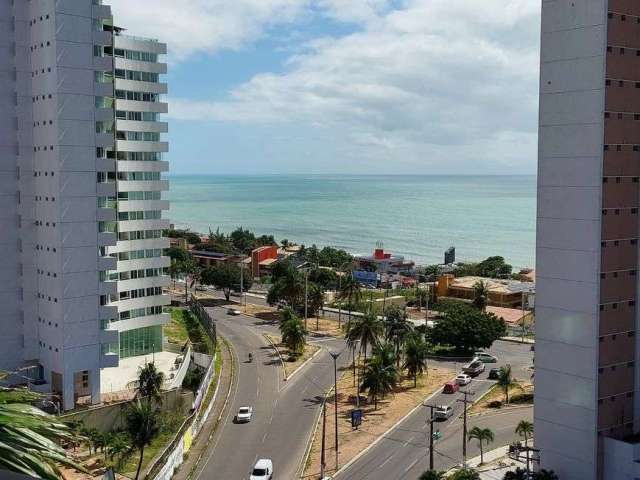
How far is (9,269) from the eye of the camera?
52.8 meters

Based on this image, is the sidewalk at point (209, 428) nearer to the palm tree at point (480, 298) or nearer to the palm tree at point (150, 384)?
the palm tree at point (150, 384)

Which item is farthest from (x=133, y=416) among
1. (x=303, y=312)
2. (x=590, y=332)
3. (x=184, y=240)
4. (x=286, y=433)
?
(x=184, y=240)

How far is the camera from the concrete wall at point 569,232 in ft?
121

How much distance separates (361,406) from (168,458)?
17.7 meters

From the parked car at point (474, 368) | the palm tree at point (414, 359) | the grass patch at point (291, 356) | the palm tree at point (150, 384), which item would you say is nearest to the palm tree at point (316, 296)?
the grass patch at point (291, 356)

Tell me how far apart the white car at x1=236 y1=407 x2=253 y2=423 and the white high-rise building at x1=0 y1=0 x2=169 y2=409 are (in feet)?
31.1

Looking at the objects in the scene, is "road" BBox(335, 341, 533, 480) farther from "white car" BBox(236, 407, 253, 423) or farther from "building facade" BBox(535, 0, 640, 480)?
"white car" BBox(236, 407, 253, 423)

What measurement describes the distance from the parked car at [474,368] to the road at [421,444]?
4972 mm

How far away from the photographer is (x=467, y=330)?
69812mm

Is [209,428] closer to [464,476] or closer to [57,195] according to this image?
[57,195]

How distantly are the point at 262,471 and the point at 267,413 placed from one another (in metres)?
12.0

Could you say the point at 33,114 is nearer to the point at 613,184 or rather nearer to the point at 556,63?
the point at 556,63

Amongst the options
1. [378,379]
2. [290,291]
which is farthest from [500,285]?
[378,379]

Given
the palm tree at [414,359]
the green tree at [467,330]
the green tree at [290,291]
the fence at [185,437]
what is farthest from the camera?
the green tree at [290,291]
